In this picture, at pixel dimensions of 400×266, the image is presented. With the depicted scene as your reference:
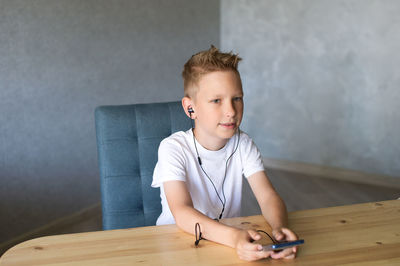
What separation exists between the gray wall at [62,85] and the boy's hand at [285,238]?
1.91m

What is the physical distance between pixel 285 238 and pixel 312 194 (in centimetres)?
261

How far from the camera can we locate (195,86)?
1.42 metres

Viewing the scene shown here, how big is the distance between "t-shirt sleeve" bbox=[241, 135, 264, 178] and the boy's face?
6.5 inches

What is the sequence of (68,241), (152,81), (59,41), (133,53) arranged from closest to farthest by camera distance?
(68,241) → (59,41) → (133,53) → (152,81)

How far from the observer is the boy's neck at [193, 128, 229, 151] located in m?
1.47

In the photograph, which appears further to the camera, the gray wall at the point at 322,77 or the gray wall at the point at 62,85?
the gray wall at the point at 322,77

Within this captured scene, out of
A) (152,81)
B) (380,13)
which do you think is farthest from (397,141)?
(152,81)

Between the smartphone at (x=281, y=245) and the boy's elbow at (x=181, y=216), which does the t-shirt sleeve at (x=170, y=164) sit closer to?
the boy's elbow at (x=181, y=216)

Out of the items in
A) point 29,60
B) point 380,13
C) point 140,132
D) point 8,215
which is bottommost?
point 8,215

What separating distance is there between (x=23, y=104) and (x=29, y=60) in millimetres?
263

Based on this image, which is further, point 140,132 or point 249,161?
point 140,132

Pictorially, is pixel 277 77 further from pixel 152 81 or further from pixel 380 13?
pixel 152 81

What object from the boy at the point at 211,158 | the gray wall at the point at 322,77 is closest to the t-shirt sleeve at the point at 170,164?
the boy at the point at 211,158

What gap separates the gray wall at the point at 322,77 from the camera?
3631 mm
